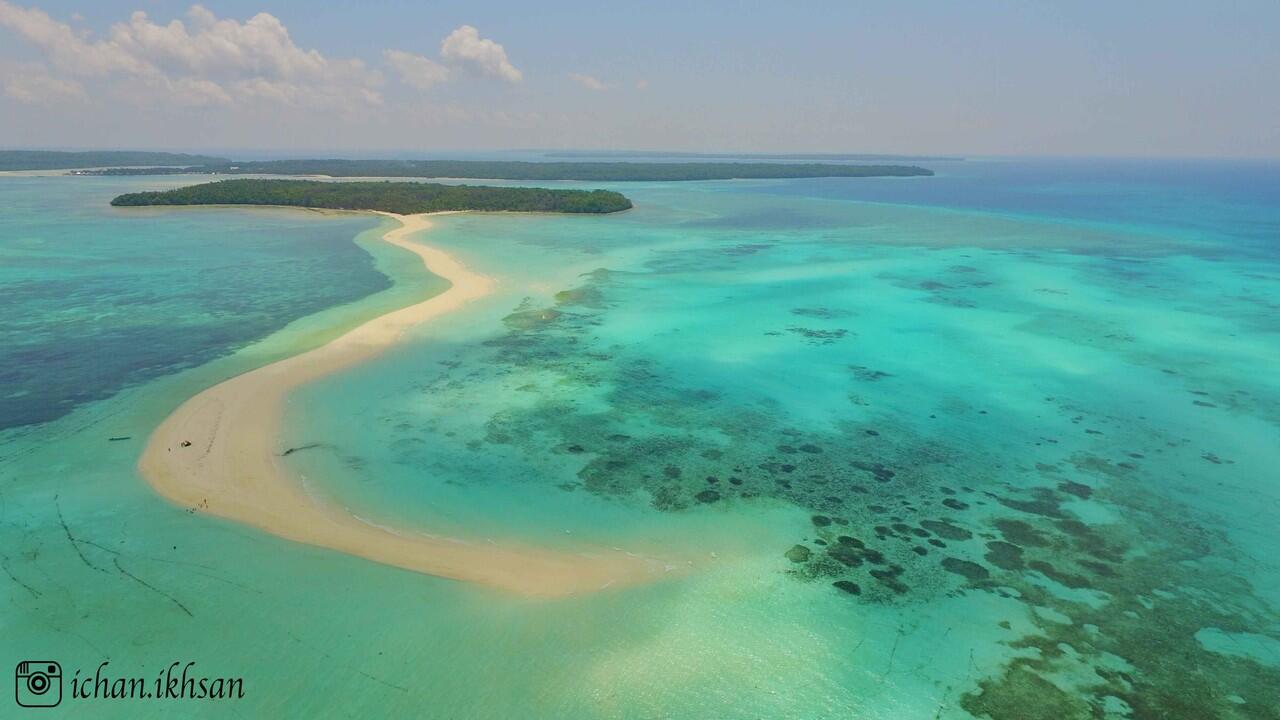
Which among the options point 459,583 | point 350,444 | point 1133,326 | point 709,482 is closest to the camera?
point 459,583

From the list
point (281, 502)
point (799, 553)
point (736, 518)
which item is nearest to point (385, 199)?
point (281, 502)

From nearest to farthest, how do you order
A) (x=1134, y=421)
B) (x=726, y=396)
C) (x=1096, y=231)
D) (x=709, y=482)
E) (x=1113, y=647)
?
(x=1113, y=647) < (x=709, y=482) < (x=1134, y=421) < (x=726, y=396) < (x=1096, y=231)

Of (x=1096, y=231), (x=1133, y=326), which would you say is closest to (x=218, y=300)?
(x=1133, y=326)

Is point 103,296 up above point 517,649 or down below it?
above

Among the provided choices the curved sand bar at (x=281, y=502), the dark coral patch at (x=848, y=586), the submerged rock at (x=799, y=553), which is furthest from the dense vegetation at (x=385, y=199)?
the dark coral patch at (x=848, y=586)

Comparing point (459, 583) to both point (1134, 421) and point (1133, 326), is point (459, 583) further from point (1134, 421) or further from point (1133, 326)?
point (1133, 326)

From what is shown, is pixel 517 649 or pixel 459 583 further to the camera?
pixel 459 583
